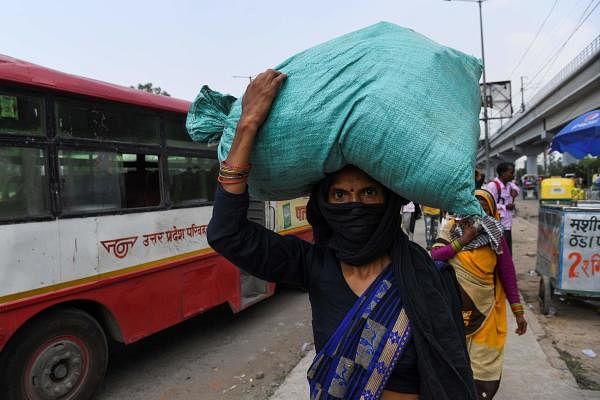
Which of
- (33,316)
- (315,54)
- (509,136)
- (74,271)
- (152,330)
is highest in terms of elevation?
(509,136)

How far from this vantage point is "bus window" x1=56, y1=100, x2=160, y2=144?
350cm

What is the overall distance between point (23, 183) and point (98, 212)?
610 millimetres

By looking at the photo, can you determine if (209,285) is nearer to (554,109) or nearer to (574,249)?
(574,249)

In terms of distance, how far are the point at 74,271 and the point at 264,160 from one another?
2.79m

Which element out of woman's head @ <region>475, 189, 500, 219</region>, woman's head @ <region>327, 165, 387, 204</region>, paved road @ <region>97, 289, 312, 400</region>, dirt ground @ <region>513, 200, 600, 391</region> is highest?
woman's head @ <region>327, 165, 387, 204</region>

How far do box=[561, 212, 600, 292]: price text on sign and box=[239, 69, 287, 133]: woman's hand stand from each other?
15.9 feet

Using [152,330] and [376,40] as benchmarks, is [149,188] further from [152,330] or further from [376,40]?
[376,40]

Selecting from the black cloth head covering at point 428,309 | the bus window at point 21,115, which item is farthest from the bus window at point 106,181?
the black cloth head covering at point 428,309

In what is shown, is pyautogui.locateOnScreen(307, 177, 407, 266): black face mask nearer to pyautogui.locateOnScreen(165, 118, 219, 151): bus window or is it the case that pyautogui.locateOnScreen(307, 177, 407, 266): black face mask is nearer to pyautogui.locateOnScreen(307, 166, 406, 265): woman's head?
pyautogui.locateOnScreen(307, 166, 406, 265): woman's head

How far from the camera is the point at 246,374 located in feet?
13.4

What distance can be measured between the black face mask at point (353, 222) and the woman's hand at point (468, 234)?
1.64 m

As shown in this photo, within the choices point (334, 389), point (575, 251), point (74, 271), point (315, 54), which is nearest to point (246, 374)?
point (74, 271)

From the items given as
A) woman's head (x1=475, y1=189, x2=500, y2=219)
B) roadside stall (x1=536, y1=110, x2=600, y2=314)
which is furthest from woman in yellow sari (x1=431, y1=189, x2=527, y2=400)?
roadside stall (x1=536, y1=110, x2=600, y2=314)

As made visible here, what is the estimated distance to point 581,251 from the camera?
4.91 m
